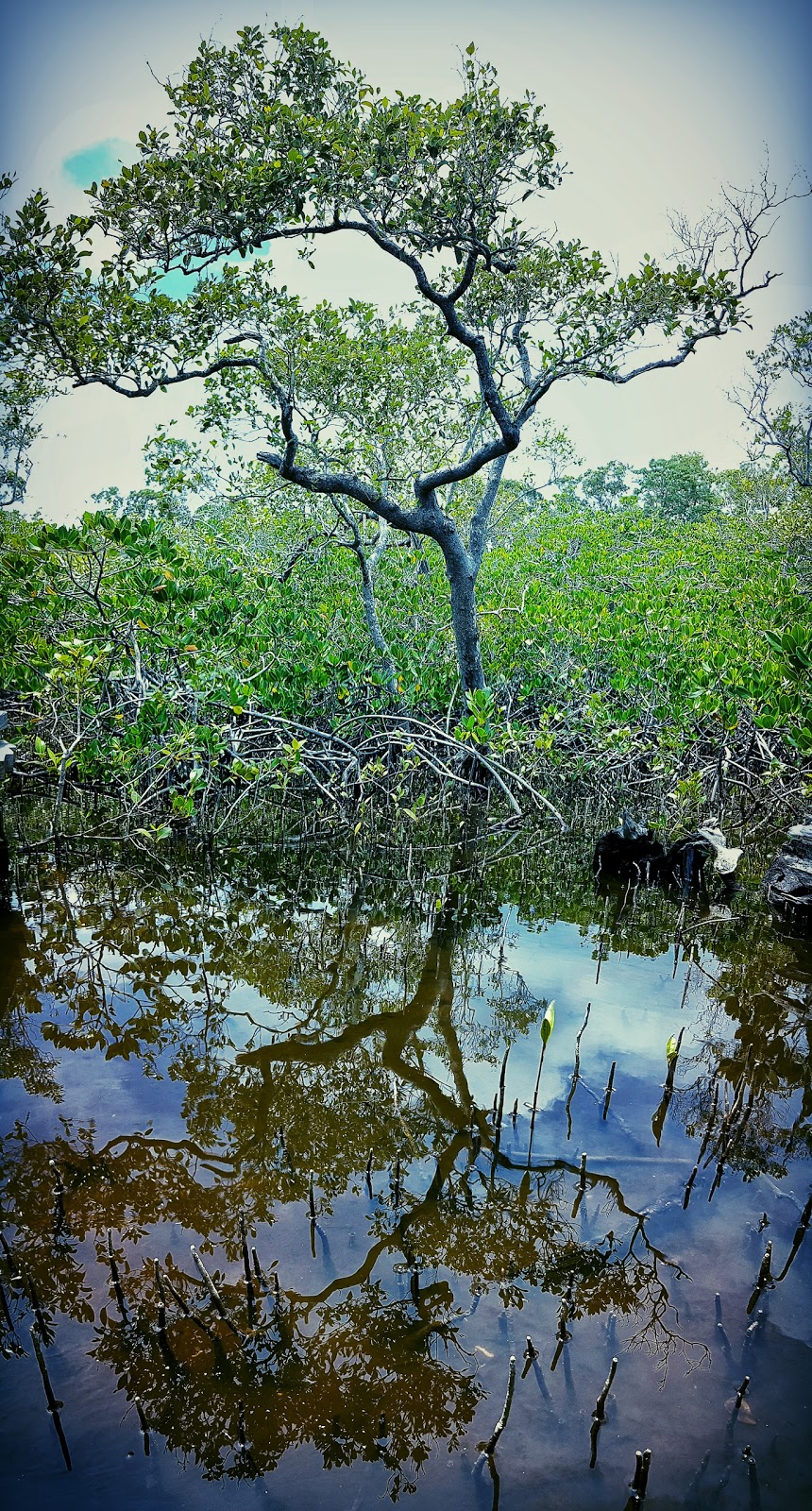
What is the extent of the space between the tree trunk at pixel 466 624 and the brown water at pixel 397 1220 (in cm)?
440

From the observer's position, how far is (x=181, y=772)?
23.0 ft

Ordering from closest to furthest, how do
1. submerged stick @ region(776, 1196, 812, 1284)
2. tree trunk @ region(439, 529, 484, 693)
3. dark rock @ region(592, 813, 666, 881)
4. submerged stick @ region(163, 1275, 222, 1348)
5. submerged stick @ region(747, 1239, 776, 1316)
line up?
submerged stick @ region(163, 1275, 222, 1348) < submerged stick @ region(747, 1239, 776, 1316) < submerged stick @ region(776, 1196, 812, 1284) < dark rock @ region(592, 813, 666, 881) < tree trunk @ region(439, 529, 484, 693)

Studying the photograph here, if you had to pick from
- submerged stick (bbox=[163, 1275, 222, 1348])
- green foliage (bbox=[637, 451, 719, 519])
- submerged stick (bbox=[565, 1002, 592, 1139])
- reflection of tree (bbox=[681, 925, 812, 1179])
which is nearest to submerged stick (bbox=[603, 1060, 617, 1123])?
submerged stick (bbox=[565, 1002, 592, 1139])

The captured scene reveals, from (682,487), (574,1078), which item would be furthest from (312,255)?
(682,487)

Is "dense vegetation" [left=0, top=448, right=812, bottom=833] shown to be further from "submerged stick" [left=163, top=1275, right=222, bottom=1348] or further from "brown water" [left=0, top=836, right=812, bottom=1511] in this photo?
"submerged stick" [left=163, top=1275, right=222, bottom=1348]

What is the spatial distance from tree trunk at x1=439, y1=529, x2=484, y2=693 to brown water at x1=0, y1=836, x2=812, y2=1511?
440 centimetres

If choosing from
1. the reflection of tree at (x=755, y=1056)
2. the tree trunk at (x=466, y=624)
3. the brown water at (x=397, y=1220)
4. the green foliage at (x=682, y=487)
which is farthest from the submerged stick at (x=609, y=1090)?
the green foliage at (x=682, y=487)

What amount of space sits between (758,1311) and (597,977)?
2.04 metres

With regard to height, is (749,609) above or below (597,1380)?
above

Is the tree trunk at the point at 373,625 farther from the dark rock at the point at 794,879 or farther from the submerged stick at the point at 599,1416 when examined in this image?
the submerged stick at the point at 599,1416

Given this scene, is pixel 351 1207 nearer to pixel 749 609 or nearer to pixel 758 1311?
pixel 758 1311

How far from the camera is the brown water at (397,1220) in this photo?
1.77 metres

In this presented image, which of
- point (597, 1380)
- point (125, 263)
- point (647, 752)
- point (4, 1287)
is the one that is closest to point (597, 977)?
point (597, 1380)

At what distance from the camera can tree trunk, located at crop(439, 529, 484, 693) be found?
843 cm
